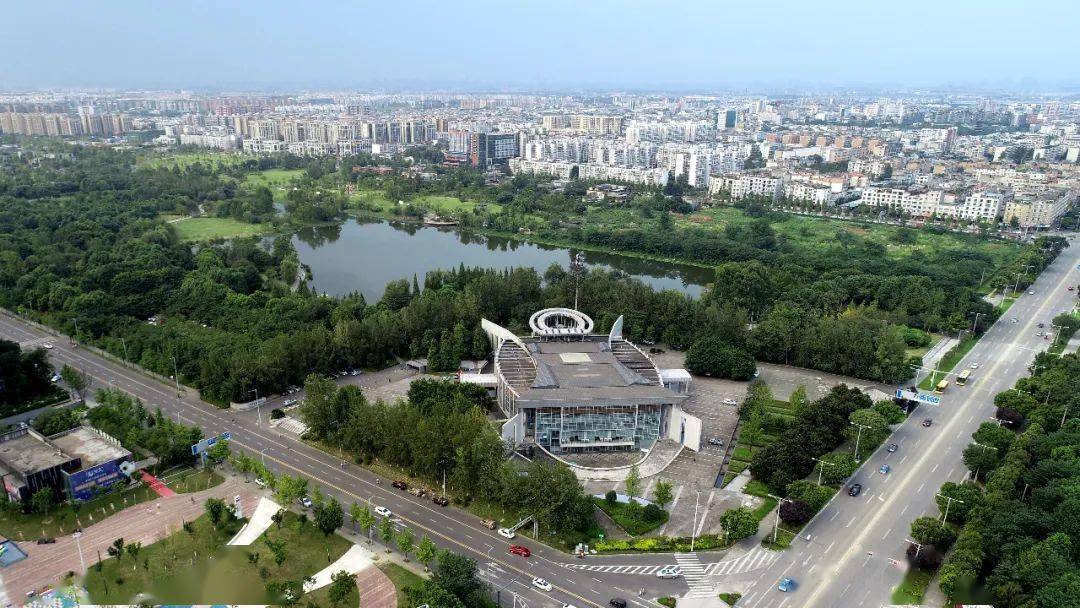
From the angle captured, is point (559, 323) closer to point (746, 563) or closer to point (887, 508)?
point (887, 508)

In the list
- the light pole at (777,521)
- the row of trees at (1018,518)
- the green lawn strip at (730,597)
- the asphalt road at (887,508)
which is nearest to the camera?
the row of trees at (1018,518)

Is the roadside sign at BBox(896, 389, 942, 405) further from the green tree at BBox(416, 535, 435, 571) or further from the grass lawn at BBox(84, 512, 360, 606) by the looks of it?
the grass lawn at BBox(84, 512, 360, 606)

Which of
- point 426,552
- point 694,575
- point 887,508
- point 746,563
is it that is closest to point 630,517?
point 694,575

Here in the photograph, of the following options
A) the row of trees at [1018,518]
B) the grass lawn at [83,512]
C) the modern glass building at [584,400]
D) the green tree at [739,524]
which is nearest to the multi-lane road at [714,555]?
the green tree at [739,524]

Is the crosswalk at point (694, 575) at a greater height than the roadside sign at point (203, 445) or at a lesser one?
lesser

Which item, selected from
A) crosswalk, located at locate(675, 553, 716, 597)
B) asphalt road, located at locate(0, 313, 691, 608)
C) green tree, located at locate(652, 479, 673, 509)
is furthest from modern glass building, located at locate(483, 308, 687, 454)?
crosswalk, located at locate(675, 553, 716, 597)

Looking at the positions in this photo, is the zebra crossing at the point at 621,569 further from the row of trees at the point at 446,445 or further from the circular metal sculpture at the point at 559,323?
the circular metal sculpture at the point at 559,323

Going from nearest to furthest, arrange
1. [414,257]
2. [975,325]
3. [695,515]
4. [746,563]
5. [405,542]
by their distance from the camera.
A: [405,542] → [746,563] → [695,515] → [975,325] → [414,257]
